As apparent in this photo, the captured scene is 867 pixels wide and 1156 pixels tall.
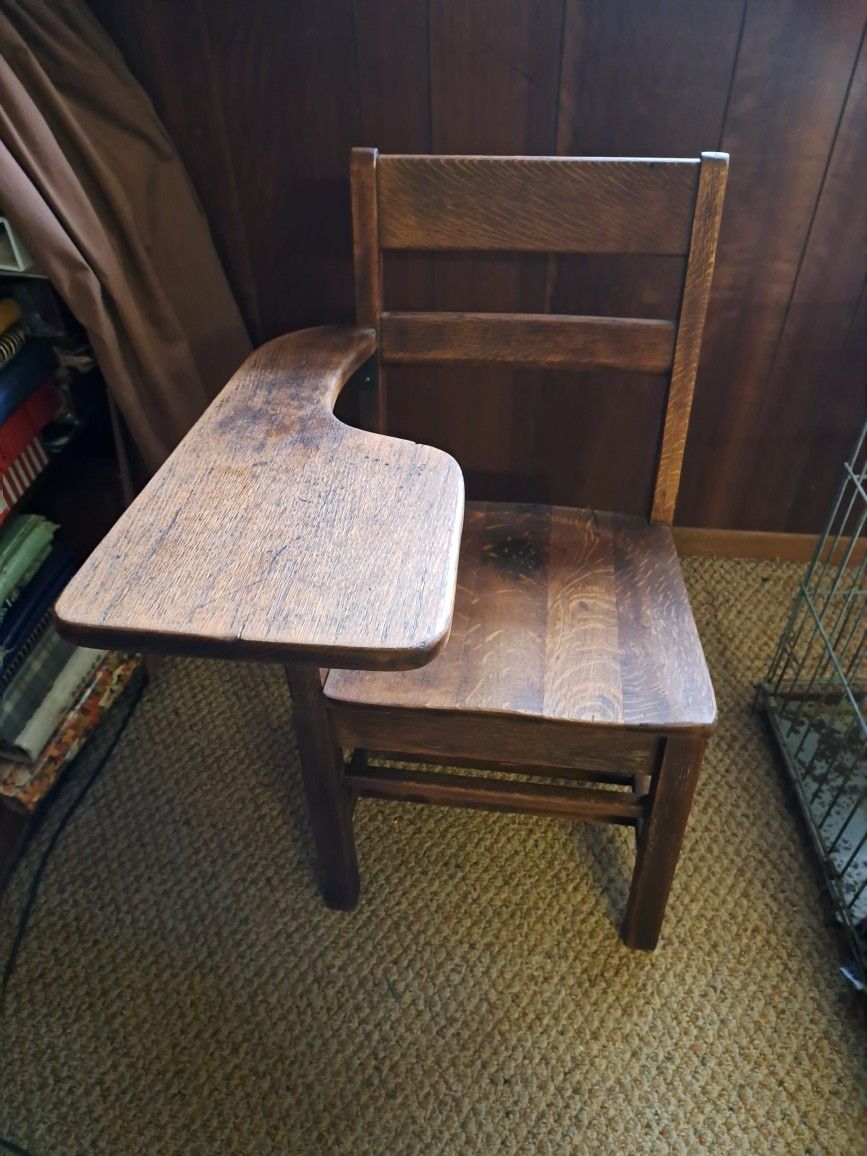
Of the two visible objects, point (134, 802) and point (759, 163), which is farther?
point (134, 802)

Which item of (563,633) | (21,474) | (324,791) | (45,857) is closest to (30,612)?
(21,474)

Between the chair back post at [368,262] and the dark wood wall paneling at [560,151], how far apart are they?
1.00ft

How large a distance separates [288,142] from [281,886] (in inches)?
41.3

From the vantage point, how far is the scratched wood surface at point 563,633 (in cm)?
84

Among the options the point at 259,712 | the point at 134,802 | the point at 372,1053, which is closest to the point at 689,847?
the point at 372,1053

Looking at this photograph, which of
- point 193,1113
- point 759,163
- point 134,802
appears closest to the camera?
point 193,1113

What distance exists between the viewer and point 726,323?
1310 millimetres

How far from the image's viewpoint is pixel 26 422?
3.58 feet

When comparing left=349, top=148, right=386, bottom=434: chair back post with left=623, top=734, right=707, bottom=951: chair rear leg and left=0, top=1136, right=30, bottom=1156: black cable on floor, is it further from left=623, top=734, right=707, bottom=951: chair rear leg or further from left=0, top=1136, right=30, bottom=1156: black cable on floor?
left=0, top=1136, right=30, bottom=1156: black cable on floor

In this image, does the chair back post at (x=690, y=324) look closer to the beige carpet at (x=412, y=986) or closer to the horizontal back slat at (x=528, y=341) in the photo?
the horizontal back slat at (x=528, y=341)

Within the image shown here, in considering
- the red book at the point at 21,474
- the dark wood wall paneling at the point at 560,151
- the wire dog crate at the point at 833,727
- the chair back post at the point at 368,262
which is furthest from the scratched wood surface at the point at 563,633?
the red book at the point at 21,474

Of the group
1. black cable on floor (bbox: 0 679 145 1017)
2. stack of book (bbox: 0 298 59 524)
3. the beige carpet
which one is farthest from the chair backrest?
black cable on floor (bbox: 0 679 145 1017)

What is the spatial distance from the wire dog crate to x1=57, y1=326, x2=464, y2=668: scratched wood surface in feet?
2.12

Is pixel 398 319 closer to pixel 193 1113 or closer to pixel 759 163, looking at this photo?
pixel 759 163
